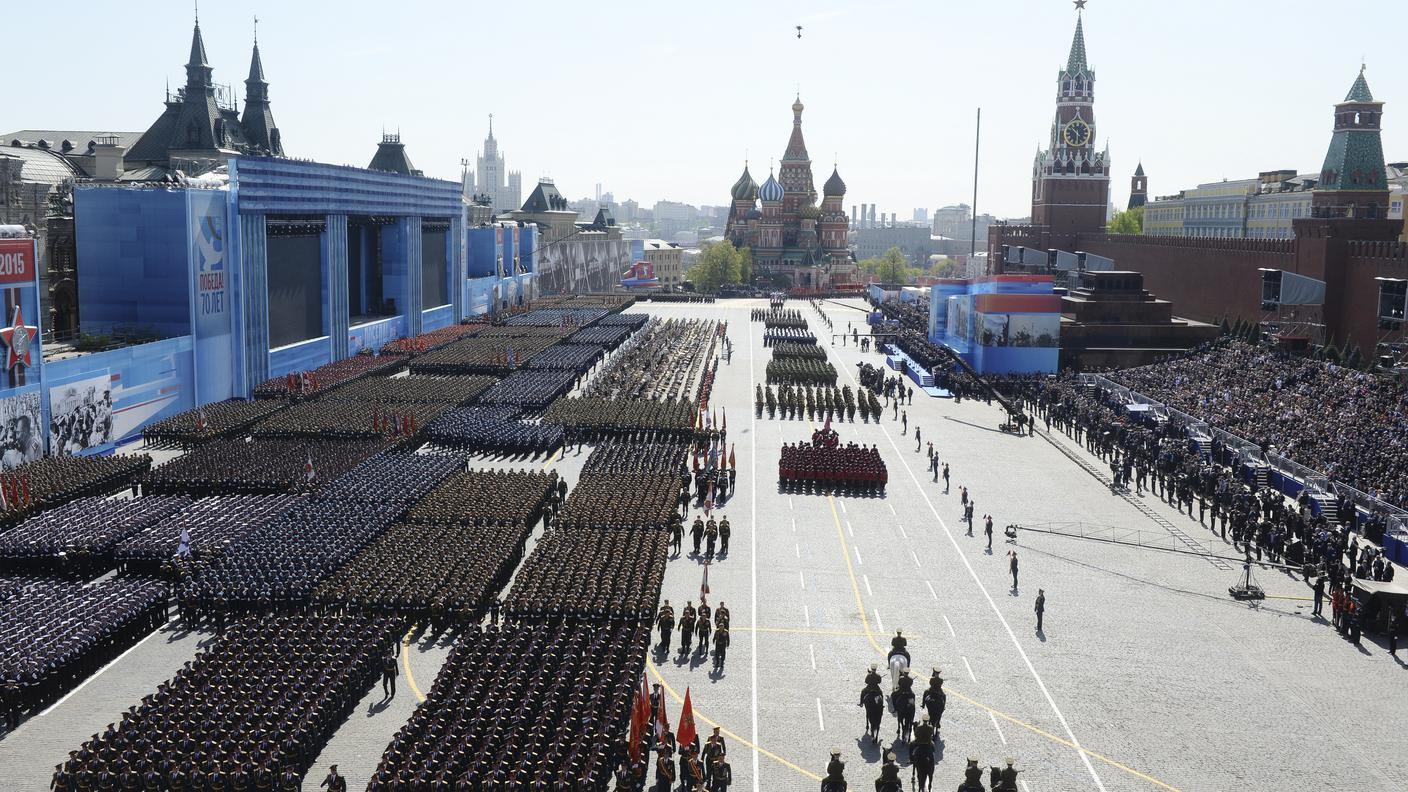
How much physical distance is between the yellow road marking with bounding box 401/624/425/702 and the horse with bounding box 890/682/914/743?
7865mm

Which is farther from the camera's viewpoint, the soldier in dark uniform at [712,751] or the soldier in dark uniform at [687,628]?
the soldier in dark uniform at [687,628]

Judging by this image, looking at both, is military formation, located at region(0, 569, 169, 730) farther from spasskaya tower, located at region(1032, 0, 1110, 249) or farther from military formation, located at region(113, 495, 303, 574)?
spasskaya tower, located at region(1032, 0, 1110, 249)

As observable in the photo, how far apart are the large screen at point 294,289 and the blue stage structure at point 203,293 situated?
95 millimetres

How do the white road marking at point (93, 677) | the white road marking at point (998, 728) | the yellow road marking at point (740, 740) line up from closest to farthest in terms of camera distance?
the yellow road marking at point (740, 740)
the white road marking at point (998, 728)
the white road marking at point (93, 677)

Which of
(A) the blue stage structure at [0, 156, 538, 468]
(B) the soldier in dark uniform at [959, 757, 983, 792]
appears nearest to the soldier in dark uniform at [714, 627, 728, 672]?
(B) the soldier in dark uniform at [959, 757, 983, 792]

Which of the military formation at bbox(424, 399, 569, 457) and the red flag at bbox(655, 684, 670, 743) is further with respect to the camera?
the military formation at bbox(424, 399, 569, 457)

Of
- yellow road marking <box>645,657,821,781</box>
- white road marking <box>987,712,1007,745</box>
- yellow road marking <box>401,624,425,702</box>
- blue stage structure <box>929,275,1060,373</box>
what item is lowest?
yellow road marking <box>645,657,821,781</box>

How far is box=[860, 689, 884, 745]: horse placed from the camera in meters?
18.4

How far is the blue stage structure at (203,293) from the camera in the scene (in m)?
36.3

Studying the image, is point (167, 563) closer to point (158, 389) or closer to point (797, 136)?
point (158, 389)

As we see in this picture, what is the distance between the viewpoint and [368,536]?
27.6m

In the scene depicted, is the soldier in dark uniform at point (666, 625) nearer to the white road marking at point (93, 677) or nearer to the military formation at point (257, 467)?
the white road marking at point (93, 677)

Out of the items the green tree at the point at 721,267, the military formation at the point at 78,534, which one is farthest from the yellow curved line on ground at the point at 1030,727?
the green tree at the point at 721,267

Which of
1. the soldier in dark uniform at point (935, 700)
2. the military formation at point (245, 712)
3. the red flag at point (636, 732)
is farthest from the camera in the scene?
the soldier in dark uniform at point (935, 700)
